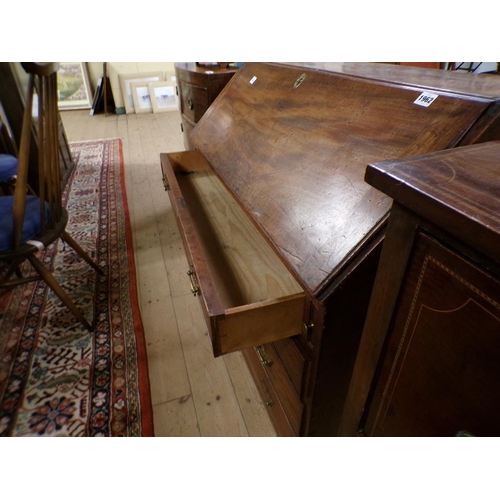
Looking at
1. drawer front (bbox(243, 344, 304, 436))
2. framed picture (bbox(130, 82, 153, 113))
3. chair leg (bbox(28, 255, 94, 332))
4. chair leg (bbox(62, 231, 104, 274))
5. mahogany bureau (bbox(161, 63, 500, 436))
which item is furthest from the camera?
framed picture (bbox(130, 82, 153, 113))

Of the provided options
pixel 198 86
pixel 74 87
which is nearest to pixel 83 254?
pixel 198 86

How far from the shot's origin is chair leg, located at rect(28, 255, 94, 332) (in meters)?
1.29

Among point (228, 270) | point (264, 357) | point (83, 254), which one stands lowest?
point (83, 254)

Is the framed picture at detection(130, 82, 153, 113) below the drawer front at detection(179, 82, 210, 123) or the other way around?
below

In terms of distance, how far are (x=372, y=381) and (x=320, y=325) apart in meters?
0.13

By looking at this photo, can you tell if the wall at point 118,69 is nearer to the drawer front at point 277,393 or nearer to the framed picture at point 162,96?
the framed picture at point 162,96

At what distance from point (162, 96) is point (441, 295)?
521 centimetres

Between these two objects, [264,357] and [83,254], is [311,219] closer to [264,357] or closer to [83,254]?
[264,357]

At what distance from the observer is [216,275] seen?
0.96 meters

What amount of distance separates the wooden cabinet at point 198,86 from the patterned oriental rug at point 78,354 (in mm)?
842

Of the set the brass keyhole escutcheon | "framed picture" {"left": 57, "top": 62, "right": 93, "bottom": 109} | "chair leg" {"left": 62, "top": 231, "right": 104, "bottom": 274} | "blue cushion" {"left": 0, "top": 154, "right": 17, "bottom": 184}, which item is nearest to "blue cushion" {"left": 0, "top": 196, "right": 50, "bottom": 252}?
"chair leg" {"left": 62, "top": 231, "right": 104, "bottom": 274}

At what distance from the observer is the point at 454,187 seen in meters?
0.35

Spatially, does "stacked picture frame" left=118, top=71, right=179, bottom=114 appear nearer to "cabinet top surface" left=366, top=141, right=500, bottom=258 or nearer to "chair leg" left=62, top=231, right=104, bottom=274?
"chair leg" left=62, top=231, right=104, bottom=274

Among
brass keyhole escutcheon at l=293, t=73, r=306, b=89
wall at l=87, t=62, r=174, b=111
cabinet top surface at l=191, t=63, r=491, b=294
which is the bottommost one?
wall at l=87, t=62, r=174, b=111
